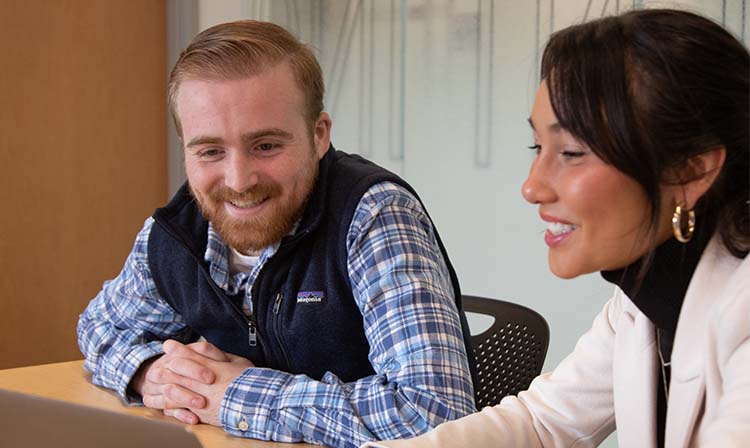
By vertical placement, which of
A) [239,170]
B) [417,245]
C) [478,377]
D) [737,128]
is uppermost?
[737,128]

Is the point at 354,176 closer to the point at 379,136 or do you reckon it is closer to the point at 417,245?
the point at 417,245

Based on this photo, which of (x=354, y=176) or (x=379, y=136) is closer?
(x=354, y=176)

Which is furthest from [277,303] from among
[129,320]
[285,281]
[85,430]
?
[85,430]

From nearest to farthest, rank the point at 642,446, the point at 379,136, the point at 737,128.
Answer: the point at 737,128 → the point at 642,446 → the point at 379,136

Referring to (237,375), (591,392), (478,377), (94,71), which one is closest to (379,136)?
(94,71)

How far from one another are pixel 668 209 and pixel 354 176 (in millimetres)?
779

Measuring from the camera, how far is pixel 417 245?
167 centimetres

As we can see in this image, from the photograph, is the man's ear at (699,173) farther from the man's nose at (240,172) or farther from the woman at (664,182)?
the man's nose at (240,172)

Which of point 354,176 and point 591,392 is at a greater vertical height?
point 354,176

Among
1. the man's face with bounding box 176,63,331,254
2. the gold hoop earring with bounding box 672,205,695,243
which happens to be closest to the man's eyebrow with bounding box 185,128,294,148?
the man's face with bounding box 176,63,331,254

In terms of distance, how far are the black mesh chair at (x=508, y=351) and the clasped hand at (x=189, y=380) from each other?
0.49m

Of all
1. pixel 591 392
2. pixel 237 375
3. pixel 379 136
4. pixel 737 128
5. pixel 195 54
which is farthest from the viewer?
pixel 379 136

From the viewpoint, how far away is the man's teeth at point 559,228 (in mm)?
1168

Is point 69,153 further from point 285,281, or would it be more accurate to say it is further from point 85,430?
point 85,430
